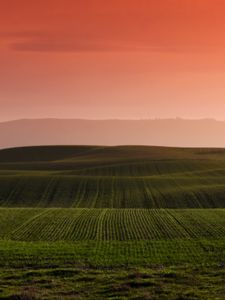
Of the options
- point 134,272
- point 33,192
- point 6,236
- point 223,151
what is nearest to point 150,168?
point 33,192

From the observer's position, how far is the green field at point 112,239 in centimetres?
2502

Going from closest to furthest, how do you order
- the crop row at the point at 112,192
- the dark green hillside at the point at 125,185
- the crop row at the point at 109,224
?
the crop row at the point at 109,224 → the crop row at the point at 112,192 → the dark green hillside at the point at 125,185

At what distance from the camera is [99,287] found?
976 inches

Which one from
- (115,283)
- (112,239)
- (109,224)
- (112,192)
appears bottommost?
A: (112,192)

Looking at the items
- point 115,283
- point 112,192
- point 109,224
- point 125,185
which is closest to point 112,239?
point 109,224

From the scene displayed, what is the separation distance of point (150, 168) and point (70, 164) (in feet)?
81.7

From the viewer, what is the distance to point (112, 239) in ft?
133

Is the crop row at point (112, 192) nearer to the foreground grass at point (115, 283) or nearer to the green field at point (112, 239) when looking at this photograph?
the green field at point (112, 239)

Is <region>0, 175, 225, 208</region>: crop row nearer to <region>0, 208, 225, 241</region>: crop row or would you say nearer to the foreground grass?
<region>0, 208, 225, 241</region>: crop row

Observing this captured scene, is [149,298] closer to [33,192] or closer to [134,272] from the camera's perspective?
[134,272]

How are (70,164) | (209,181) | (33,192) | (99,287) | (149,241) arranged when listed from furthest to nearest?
(70,164) < (209,181) < (33,192) < (149,241) < (99,287)

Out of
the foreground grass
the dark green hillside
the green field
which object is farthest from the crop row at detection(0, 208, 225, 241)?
the dark green hillside

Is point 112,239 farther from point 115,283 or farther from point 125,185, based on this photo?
point 125,185

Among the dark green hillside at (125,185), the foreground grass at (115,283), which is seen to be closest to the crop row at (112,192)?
the dark green hillside at (125,185)
